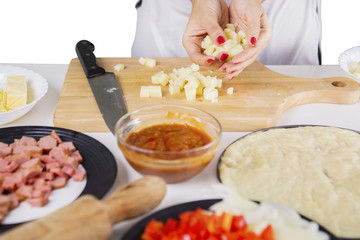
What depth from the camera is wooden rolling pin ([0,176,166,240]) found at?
3.67 ft

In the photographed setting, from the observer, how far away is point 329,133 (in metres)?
1.96

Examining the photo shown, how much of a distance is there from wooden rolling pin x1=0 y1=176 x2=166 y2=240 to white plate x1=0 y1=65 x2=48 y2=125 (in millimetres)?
967

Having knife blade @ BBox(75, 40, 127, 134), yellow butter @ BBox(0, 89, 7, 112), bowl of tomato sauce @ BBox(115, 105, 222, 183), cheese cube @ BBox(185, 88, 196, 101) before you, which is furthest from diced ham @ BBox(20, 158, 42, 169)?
cheese cube @ BBox(185, 88, 196, 101)

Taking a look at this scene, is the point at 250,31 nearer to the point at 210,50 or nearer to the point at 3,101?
the point at 210,50

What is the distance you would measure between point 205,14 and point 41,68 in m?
1.17

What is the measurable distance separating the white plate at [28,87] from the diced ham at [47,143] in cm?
32

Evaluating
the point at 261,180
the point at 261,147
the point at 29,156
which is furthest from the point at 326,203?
the point at 29,156

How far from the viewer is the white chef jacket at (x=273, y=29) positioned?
3125mm

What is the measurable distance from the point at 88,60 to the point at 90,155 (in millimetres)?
928

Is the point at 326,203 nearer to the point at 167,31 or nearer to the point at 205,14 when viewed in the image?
the point at 205,14

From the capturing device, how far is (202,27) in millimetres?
2547

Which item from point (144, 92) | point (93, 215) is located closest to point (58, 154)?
point (93, 215)

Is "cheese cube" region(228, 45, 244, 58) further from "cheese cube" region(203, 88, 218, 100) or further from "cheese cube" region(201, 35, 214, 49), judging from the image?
"cheese cube" region(203, 88, 218, 100)

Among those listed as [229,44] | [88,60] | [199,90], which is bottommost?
[199,90]
